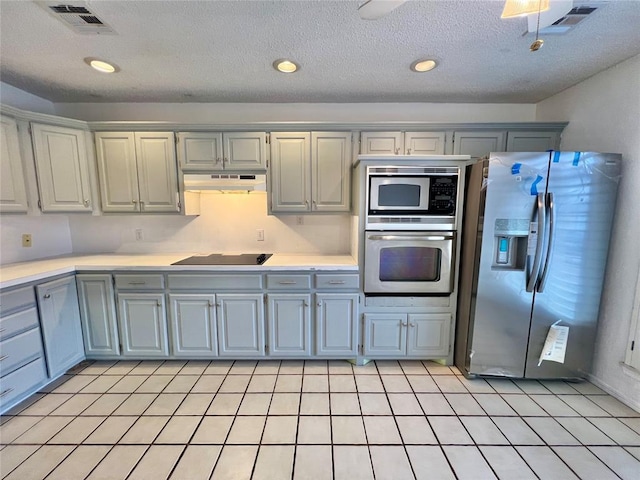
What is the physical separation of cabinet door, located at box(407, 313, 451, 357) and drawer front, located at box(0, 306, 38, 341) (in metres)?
2.96

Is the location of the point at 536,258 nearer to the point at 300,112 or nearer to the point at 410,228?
the point at 410,228

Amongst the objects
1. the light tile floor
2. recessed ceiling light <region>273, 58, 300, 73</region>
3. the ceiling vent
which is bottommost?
the light tile floor

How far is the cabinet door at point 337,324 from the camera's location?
7.90ft

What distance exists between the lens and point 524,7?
115 centimetres

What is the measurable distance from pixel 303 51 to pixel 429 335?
247cm

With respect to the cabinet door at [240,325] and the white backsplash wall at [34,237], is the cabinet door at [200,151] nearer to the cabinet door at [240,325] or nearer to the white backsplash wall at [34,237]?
the cabinet door at [240,325]

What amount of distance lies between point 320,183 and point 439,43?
1.35m

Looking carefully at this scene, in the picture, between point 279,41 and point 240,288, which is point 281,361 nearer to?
point 240,288

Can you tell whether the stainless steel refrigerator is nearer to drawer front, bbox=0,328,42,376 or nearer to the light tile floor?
the light tile floor

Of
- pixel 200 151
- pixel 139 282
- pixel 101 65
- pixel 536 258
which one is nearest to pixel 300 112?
pixel 200 151

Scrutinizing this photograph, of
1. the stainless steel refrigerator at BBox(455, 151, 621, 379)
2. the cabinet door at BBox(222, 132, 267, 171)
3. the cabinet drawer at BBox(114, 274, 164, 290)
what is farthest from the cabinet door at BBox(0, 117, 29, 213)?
the stainless steel refrigerator at BBox(455, 151, 621, 379)

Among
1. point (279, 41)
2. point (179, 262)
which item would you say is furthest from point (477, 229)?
point (179, 262)

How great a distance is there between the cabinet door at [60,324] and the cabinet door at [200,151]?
4.61 feet

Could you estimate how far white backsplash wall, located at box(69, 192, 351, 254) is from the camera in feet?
9.61
